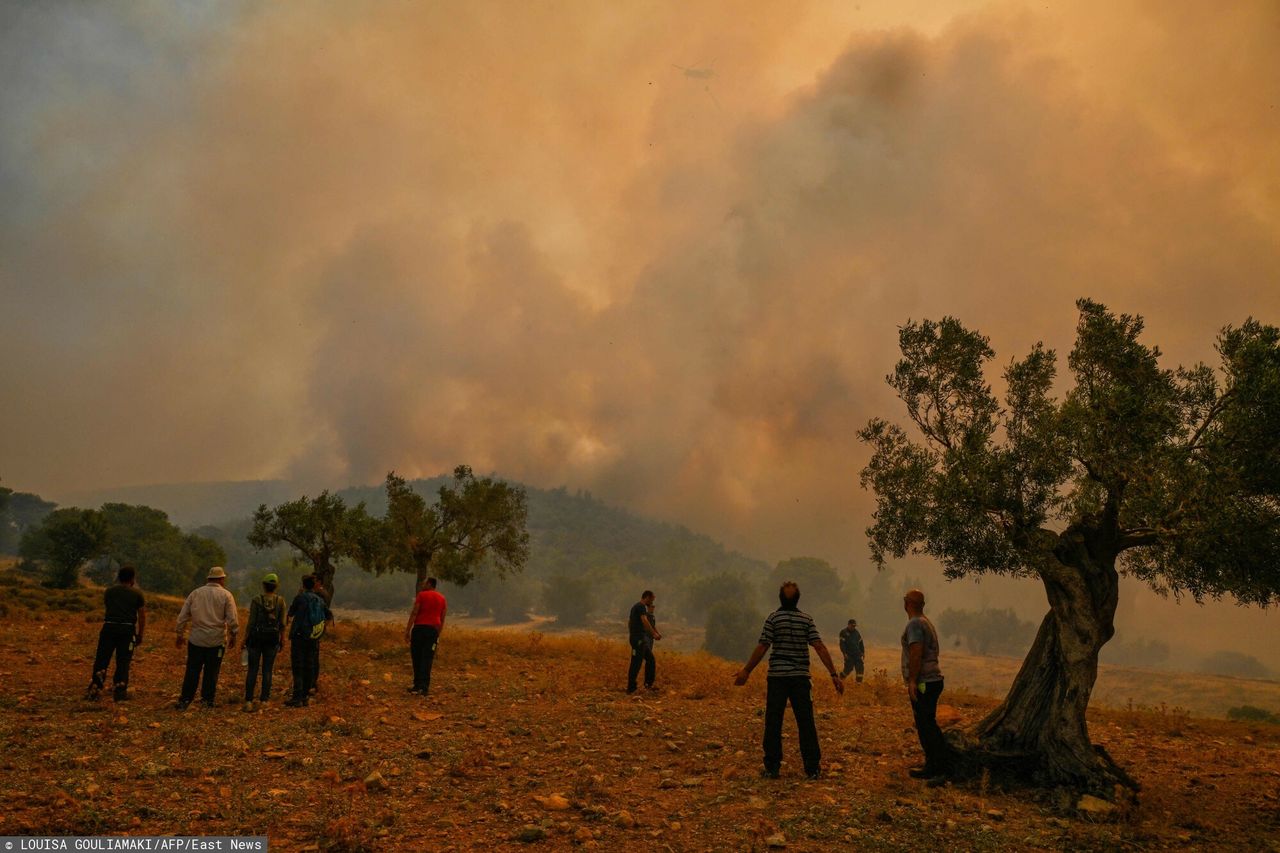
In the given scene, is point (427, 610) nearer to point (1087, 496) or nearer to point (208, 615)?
point (208, 615)

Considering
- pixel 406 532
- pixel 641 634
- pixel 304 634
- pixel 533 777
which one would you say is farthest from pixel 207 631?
pixel 406 532

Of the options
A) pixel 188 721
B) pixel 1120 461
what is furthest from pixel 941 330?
pixel 188 721

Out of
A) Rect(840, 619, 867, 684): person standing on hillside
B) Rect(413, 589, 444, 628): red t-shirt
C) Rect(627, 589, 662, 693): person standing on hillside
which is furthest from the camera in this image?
Rect(840, 619, 867, 684): person standing on hillside

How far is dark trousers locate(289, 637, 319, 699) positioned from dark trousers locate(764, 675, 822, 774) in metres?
9.64

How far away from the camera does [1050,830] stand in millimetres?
8211

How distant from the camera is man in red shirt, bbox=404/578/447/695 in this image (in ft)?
51.7

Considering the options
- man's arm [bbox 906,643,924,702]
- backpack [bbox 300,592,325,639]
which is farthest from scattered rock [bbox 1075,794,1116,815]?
backpack [bbox 300,592,325,639]

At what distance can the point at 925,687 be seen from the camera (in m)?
10.2

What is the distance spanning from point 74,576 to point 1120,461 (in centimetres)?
7351

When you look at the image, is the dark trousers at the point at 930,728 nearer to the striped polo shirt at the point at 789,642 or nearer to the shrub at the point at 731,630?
the striped polo shirt at the point at 789,642

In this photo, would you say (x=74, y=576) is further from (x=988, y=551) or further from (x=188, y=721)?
(x=988, y=551)

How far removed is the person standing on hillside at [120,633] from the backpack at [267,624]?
1987 mm

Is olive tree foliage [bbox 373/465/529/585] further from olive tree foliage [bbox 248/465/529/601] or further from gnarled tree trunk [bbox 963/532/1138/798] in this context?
gnarled tree trunk [bbox 963/532/1138/798]

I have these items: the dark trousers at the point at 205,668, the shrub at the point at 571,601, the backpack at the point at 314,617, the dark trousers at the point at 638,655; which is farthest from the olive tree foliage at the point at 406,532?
the shrub at the point at 571,601
